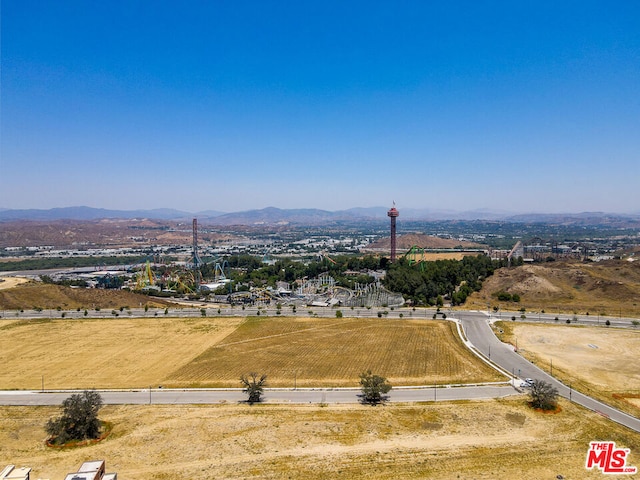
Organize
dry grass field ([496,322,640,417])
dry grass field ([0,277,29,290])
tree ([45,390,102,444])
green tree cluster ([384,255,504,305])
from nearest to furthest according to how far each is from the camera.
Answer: tree ([45,390,102,444])
dry grass field ([496,322,640,417])
green tree cluster ([384,255,504,305])
dry grass field ([0,277,29,290])

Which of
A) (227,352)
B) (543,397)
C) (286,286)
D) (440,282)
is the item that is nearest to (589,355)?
(543,397)

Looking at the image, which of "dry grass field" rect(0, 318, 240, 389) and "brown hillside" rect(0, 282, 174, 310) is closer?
"dry grass field" rect(0, 318, 240, 389)

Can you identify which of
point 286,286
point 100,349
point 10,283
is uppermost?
point 100,349

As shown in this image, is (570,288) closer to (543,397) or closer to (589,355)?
(589,355)

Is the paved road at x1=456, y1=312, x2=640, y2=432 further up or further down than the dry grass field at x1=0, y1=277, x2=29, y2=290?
further up

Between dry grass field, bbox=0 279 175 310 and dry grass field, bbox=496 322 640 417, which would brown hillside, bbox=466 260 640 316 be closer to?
dry grass field, bbox=496 322 640 417

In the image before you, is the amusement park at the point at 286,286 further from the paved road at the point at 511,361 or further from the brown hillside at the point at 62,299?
the paved road at the point at 511,361

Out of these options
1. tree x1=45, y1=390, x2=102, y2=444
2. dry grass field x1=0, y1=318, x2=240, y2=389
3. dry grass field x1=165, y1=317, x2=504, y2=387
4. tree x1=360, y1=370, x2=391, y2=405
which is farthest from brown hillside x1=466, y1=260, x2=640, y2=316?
tree x1=45, y1=390, x2=102, y2=444

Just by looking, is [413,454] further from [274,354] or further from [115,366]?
[115,366]
